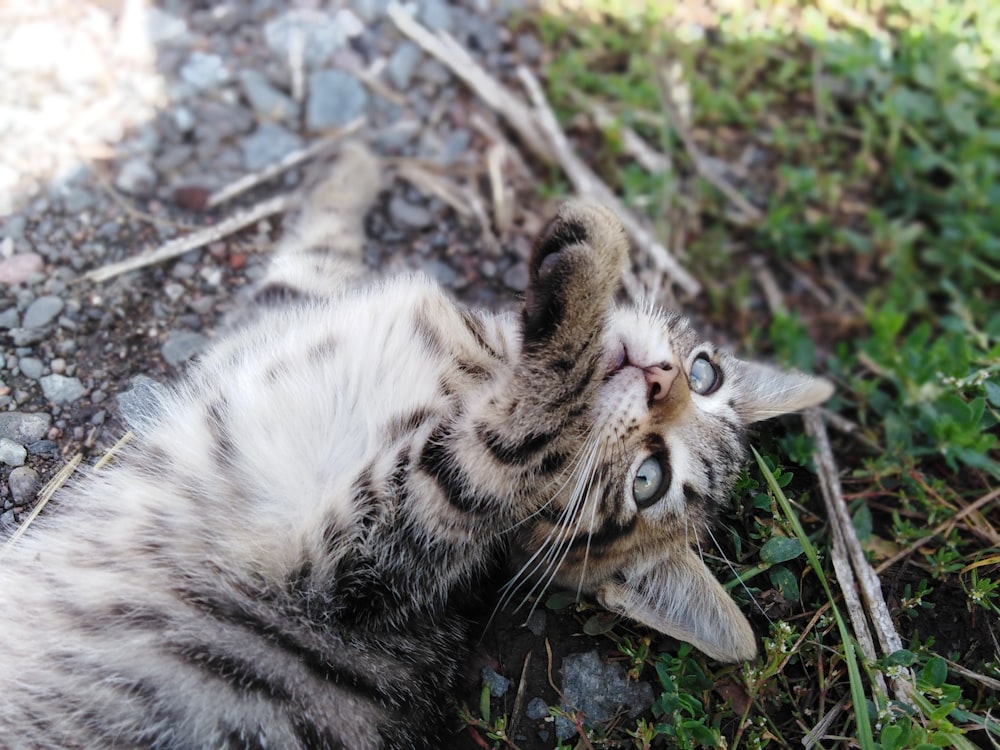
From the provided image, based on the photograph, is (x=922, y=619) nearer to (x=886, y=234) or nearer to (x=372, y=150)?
(x=886, y=234)

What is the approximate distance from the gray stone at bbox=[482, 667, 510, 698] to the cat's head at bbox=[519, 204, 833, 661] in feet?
1.06

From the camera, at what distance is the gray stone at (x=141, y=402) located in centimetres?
256

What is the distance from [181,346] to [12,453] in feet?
2.09

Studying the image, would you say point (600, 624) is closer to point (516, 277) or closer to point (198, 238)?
point (516, 277)

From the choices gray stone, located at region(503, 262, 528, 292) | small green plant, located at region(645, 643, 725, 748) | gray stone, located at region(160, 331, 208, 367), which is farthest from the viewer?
gray stone, located at region(503, 262, 528, 292)

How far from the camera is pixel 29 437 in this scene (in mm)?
2633

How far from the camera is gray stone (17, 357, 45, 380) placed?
2.73m

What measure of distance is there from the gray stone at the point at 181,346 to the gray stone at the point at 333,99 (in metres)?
1.21

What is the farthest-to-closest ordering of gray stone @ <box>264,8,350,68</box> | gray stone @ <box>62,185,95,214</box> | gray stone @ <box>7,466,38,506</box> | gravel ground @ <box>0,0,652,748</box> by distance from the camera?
gray stone @ <box>264,8,350,68</box> → gray stone @ <box>62,185,95,214</box> → gravel ground @ <box>0,0,652,748</box> → gray stone @ <box>7,466,38,506</box>

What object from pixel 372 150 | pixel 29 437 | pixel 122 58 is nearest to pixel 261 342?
→ pixel 29 437

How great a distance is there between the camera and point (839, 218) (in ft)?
13.2

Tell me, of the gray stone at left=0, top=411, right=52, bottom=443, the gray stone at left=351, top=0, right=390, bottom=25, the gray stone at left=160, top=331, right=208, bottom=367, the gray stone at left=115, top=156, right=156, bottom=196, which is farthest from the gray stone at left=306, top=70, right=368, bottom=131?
the gray stone at left=0, top=411, right=52, bottom=443

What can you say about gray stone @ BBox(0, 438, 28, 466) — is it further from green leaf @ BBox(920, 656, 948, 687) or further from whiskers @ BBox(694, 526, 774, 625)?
green leaf @ BBox(920, 656, 948, 687)

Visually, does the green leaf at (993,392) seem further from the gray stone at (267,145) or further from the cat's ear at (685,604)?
the gray stone at (267,145)
